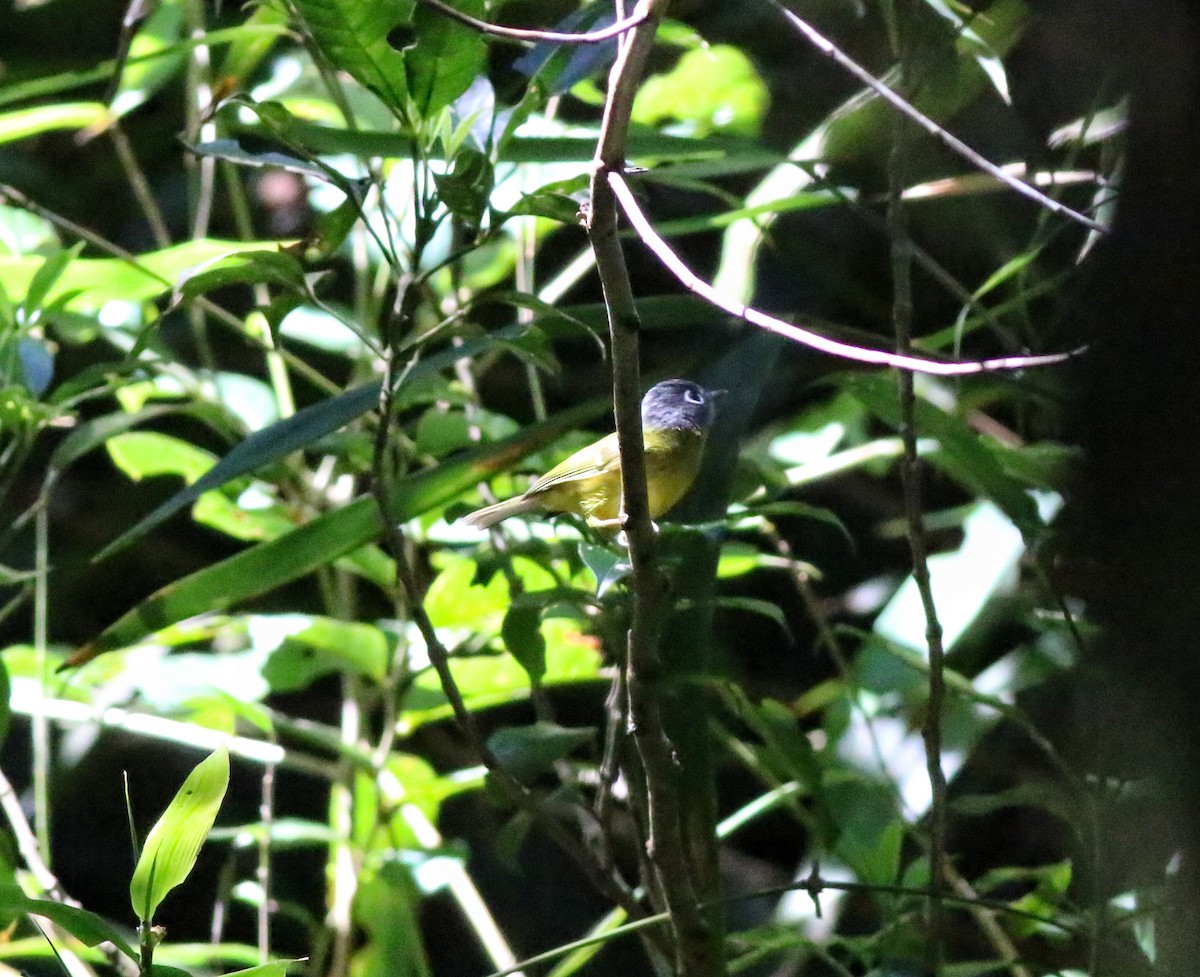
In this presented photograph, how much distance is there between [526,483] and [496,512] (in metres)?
0.20

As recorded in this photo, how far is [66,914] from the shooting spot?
38.5 inches

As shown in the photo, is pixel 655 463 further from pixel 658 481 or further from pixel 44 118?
pixel 44 118

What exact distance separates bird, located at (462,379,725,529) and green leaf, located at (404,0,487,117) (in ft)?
2.19

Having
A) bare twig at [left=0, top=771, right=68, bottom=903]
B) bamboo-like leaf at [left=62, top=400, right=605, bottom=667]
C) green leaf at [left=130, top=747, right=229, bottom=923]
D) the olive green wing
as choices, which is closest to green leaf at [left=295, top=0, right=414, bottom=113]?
bamboo-like leaf at [left=62, top=400, right=605, bottom=667]

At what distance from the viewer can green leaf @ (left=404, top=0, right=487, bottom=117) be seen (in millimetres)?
1129

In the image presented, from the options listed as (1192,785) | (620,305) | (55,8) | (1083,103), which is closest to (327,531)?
(620,305)

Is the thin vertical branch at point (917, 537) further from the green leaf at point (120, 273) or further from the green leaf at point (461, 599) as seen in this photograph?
the green leaf at point (120, 273)

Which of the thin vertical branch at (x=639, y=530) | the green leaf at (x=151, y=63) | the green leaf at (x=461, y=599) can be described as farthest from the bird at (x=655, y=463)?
the green leaf at (x=151, y=63)

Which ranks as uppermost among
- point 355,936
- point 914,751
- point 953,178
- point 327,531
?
point 953,178

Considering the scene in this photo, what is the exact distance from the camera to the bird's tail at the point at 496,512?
1.68 metres

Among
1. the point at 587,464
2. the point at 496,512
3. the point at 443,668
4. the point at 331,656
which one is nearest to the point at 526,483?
the point at 587,464

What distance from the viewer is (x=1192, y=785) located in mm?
640

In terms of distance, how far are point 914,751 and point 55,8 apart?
2.29m

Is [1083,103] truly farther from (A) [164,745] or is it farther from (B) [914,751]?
(A) [164,745]
